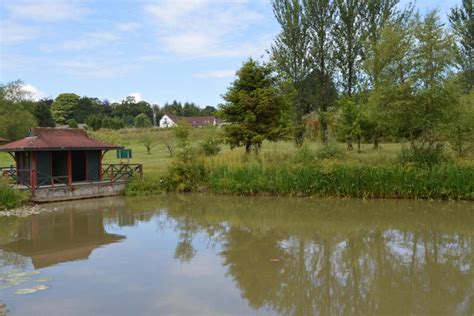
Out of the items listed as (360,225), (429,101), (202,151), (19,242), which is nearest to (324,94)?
(202,151)

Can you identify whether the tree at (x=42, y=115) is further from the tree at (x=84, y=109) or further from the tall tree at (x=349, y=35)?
the tall tree at (x=349, y=35)

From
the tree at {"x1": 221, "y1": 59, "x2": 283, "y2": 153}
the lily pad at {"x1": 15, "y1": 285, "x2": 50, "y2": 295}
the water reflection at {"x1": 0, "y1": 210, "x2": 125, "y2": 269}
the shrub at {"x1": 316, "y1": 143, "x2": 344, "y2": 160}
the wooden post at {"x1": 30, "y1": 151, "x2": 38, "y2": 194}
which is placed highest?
the tree at {"x1": 221, "y1": 59, "x2": 283, "y2": 153}

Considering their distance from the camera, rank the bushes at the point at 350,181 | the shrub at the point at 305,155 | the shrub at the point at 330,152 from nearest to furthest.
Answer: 1. the bushes at the point at 350,181
2. the shrub at the point at 305,155
3. the shrub at the point at 330,152

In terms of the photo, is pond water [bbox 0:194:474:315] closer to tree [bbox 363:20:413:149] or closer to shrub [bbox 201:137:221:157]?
tree [bbox 363:20:413:149]

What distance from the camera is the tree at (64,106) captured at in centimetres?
8019

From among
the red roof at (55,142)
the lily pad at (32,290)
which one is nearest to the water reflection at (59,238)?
the lily pad at (32,290)

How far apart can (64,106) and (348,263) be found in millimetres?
80989

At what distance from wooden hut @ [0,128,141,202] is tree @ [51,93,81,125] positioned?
63.8 meters

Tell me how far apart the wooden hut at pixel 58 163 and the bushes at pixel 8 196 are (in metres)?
1.18

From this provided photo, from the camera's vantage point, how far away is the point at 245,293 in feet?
22.0

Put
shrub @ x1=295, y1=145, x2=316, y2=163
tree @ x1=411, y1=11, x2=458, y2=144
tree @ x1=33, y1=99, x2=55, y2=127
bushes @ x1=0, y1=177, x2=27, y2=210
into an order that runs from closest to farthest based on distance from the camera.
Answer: bushes @ x1=0, y1=177, x2=27, y2=210
tree @ x1=411, y1=11, x2=458, y2=144
shrub @ x1=295, y1=145, x2=316, y2=163
tree @ x1=33, y1=99, x2=55, y2=127

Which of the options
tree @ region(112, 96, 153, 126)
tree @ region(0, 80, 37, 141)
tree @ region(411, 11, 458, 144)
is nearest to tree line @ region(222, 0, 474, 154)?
tree @ region(411, 11, 458, 144)

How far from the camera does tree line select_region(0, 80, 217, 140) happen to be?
43472 millimetres

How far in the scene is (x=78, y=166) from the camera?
1973 centimetres
